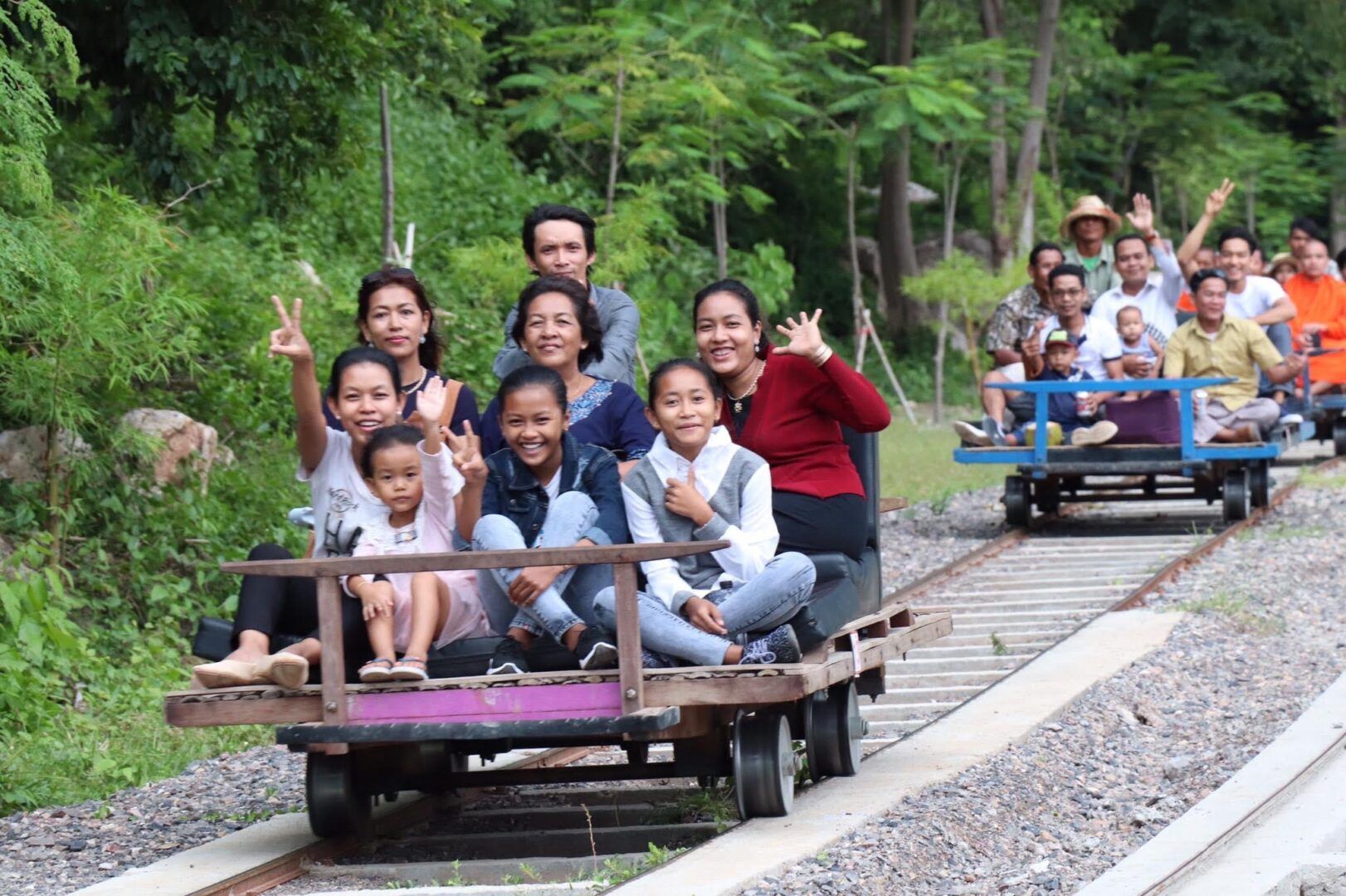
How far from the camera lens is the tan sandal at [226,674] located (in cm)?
605

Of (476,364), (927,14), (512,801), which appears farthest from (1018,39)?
(512,801)

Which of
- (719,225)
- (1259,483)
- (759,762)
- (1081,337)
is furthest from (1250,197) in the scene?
(759,762)

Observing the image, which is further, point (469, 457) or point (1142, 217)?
point (1142, 217)

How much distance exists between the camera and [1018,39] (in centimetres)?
3228

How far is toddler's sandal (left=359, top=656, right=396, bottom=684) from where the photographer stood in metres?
5.96

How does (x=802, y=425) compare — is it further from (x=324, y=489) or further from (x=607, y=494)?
(x=324, y=489)

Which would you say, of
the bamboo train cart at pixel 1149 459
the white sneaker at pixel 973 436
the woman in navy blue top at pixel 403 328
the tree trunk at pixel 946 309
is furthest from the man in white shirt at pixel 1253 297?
the woman in navy blue top at pixel 403 328

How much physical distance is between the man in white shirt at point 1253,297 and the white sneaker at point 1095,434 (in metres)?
1.92

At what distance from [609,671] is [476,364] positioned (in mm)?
11618

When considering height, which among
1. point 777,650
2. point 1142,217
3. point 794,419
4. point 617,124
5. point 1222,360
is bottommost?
point 777,650

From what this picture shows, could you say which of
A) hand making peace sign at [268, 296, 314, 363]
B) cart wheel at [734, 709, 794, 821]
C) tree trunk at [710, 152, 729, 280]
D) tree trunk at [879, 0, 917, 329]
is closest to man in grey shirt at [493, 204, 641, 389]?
hand making peace sign at [268, 296, 314, 363]

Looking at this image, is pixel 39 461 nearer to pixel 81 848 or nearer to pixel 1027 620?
pixel 81 848

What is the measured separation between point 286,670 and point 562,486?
1130mm

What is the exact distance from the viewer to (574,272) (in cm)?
761
